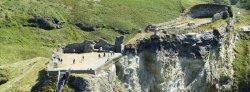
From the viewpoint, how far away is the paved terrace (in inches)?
3474

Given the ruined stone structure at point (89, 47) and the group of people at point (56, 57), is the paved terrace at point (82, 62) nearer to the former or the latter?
the group of people at point (56, 57)

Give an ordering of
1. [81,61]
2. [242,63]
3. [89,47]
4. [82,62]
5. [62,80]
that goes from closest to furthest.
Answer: [62,80]
[82,62]
[81,61]
[89,47]
[242,63]

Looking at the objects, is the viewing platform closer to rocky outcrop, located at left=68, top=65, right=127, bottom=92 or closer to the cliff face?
rocky outcrop, located at left=68, top=65, right=127, bottom=92

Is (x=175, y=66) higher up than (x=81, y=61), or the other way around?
(x=81, y=61)

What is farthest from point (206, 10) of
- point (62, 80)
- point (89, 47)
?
point (62, 80)

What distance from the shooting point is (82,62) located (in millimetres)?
92562

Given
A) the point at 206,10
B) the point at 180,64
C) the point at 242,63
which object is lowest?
the point at 242,63

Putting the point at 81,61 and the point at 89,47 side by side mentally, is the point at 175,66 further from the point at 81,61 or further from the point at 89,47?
the point at 81,61

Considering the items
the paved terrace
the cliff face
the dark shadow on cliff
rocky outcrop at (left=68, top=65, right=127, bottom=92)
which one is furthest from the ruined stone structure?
the dark shadow on cliff

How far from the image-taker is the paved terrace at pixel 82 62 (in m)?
88.2

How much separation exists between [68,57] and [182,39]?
1845 cm

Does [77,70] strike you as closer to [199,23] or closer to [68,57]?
[68,57]

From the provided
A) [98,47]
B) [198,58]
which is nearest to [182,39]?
[198,58]

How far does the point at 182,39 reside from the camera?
10606 centimetres
